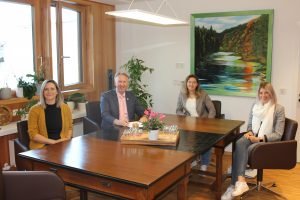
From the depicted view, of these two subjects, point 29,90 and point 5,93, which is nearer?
point 5,93

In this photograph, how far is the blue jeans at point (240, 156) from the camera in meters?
3.31

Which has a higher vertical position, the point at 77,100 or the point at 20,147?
the point at 77,100

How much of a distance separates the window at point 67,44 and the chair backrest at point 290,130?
3.11 m

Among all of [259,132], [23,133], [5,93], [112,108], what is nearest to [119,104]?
[112,108]

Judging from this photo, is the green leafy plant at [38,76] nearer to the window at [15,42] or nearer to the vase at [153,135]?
the window at [15,42]

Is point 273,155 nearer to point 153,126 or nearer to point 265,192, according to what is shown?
point 265,192

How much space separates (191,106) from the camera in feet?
14.2

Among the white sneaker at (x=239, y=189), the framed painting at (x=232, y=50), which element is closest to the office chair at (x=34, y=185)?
the white sneaker at (x=239, y=189)

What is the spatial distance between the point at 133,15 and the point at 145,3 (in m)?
2.75

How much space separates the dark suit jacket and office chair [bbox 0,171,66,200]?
1389 millimetres

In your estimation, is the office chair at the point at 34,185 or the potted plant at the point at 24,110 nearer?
the office chair at the point at 34,185

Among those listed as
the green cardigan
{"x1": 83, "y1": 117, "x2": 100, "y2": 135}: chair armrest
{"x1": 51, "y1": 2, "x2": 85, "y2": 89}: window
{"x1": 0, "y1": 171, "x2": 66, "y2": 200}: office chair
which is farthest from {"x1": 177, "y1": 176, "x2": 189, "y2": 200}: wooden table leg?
{"x1": 51, "y1": 2, "x2": 85, "y2": 89}: window

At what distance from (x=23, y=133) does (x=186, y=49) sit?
2.89 m

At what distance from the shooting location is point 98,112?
13.9ft
